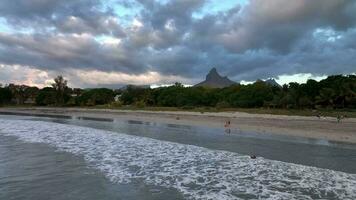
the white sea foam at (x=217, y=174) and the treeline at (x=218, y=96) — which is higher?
the treeline at (x=218, y=96)

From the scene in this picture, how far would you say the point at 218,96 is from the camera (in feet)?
322

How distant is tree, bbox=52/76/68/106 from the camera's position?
458ft

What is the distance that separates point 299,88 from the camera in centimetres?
7775

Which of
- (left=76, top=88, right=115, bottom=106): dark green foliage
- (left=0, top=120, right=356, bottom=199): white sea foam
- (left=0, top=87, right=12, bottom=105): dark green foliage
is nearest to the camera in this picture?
(left=0, top=120, right=356, bottom=199): white sea foam

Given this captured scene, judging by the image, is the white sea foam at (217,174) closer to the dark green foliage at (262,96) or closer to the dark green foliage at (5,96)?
the dark green foliage at (262,96)

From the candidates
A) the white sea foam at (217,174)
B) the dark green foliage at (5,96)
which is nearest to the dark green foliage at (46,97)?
the dark green foliage at (5,96)

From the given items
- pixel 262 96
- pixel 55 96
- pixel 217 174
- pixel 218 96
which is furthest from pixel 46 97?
pixel 217 174

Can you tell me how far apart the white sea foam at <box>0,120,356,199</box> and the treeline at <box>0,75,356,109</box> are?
55.6 meters

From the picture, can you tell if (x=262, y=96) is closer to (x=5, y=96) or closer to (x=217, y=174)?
(x=217, y=174)

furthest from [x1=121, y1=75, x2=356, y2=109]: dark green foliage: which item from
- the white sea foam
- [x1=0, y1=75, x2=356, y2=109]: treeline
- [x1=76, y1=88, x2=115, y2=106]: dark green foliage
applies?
the white sea foam

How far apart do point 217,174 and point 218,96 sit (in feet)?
278

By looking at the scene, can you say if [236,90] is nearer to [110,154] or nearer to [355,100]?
[355,100]

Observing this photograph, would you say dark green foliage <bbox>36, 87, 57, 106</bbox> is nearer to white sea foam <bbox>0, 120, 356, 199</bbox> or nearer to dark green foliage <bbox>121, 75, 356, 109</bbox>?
dark green foliage <bbox>121, 75, 356, 109</bbox>

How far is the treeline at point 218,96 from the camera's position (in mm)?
70688
